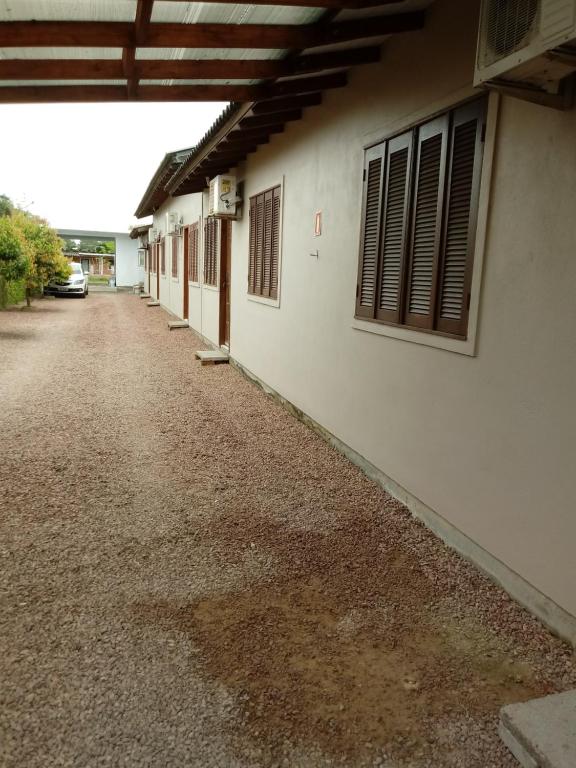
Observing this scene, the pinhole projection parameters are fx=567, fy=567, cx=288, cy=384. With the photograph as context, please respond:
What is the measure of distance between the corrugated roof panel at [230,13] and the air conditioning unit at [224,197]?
513 centimetres

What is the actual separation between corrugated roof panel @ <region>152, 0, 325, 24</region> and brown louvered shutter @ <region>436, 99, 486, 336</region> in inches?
48.2

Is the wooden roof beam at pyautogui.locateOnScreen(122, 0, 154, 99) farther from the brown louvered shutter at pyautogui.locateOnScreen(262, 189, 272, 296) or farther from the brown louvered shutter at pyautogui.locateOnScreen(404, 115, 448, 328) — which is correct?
the brown louvered shutter at pyautogui.locateOnScreen(262, 189, 272, 296)

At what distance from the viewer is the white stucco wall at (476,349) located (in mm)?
2635

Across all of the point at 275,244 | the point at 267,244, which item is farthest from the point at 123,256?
the point at 275,244

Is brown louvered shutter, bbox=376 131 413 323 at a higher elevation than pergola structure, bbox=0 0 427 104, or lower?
lower

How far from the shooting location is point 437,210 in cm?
360

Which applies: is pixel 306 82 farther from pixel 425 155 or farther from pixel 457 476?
pixel 457 476

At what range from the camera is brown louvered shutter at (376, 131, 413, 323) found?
13.1 ft

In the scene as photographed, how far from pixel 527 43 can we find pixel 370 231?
7.62ft

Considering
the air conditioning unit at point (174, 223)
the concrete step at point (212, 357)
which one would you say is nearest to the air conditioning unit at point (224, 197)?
the concrete step at point (212, 357)

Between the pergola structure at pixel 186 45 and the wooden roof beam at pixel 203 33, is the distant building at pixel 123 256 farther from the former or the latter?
the wooden roof beam at pixel 203 33

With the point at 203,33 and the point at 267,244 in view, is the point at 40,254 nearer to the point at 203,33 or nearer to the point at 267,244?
the point at 267,244

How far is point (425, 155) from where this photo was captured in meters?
3.79

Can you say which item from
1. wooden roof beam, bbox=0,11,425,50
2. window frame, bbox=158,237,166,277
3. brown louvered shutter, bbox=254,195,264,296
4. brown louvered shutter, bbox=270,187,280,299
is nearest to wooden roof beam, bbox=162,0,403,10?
wooden roof beam, bbox=0,11,425,50
